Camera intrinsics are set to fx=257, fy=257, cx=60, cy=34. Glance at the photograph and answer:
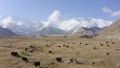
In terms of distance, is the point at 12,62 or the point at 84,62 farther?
the point at 84,62

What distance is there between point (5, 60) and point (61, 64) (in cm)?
1435

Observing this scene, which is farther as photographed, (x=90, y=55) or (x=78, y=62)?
(x=90, y=55)

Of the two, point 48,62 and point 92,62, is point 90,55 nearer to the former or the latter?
point 92,62

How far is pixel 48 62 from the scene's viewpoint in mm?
68688

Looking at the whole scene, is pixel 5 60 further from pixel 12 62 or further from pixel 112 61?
pixel 112 61

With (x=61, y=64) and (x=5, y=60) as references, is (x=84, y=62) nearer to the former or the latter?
(x=61, y=64)

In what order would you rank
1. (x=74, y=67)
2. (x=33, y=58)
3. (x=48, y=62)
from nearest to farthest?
(x=74, y=67) < (x=48, y=62) < (x=33, y=58)

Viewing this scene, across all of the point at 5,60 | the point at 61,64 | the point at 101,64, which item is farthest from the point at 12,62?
the point at 101,64

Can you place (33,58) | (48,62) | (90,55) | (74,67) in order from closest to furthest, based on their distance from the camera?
(74,67) → (48,62) → (33,58) → (90,55)

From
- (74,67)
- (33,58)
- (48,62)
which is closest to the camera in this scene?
(74,67)

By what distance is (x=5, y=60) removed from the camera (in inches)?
2564

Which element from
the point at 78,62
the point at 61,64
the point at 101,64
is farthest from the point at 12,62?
the point at 101,64

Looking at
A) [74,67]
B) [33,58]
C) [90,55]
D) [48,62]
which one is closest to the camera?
[74,67]

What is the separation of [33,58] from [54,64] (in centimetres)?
929
